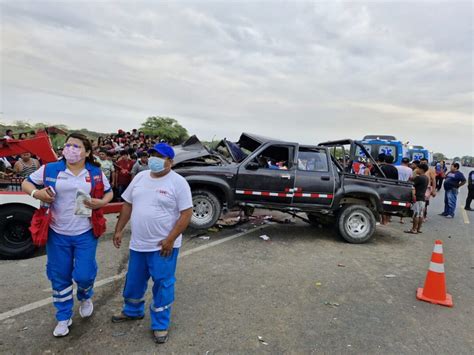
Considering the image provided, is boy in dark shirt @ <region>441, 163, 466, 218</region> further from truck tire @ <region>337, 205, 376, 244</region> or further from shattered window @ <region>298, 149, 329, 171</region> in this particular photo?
shattered window @ <region>298, 149, 329, 171</region>

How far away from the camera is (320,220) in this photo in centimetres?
760

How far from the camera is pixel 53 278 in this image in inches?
115

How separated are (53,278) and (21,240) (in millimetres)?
2492

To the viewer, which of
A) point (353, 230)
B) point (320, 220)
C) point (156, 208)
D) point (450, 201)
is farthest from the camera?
point (450, 201)

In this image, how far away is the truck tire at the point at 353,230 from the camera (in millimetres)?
6641

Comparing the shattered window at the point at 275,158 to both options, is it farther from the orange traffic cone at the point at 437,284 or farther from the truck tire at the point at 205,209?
the orange traffic cone at the point at 437,284

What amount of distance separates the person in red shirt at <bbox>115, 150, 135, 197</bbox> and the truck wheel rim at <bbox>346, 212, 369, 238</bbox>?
18.3 ft

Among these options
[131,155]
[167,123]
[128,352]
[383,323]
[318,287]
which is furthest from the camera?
[167,123]

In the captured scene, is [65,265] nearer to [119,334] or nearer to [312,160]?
[119,334]

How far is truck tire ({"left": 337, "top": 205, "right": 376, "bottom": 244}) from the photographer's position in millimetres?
6641

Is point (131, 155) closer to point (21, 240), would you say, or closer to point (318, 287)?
point (21, 240)

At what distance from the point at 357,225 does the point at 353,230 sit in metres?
0.14

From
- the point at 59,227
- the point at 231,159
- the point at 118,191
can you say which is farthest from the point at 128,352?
the point at 118,191

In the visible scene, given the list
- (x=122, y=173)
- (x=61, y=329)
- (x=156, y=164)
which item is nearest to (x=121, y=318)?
(x=61, y=329)
